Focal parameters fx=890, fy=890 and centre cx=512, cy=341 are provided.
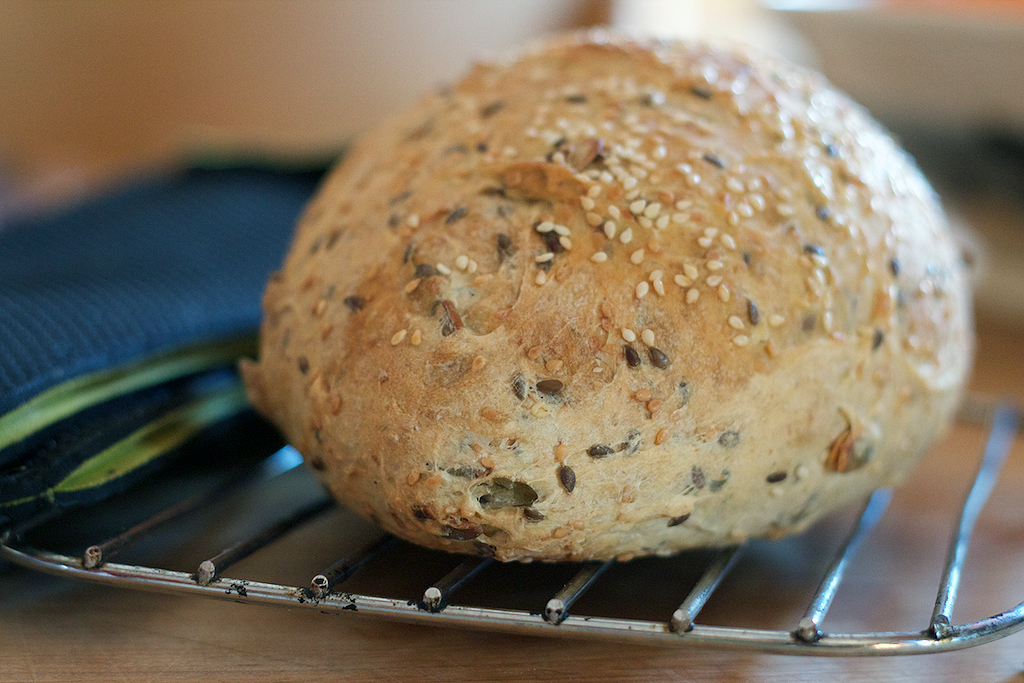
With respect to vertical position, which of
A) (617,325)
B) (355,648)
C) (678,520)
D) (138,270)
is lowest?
(355,648)

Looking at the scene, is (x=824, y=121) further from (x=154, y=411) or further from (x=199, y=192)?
(x=199, y=192)

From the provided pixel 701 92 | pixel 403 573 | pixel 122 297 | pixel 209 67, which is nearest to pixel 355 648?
pixel 403 573

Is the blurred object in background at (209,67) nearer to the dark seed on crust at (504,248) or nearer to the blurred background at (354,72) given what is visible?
the blurred background at (354,72)

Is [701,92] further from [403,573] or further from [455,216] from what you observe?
[403,573]

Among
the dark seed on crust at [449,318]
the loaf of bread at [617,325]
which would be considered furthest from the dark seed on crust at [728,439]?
the dark seed on crust at [449,318]

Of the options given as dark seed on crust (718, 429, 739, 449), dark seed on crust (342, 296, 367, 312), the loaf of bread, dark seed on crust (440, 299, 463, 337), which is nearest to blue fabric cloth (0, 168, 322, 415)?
the loaf of bread

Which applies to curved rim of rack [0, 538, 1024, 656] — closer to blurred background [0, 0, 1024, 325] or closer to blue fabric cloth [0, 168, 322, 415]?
blue fabric cloth [0, 168, 322, 415]
